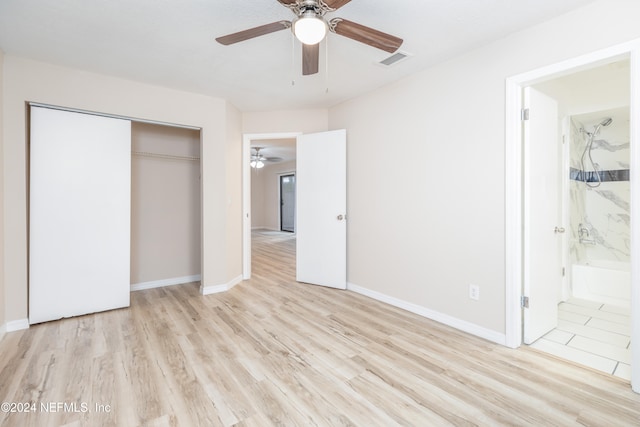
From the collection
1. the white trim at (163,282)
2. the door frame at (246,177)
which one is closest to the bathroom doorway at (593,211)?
the door frame at (246,177)

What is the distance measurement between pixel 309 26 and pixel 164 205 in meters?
3.20

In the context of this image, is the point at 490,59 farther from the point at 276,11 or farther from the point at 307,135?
the point at 307,135

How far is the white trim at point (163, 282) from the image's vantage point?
3.73 m

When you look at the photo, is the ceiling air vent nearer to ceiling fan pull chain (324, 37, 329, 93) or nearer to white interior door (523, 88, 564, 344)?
ceiling fan pull chain (324, 37, 329, 93)

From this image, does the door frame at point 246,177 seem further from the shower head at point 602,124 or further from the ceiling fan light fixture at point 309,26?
the shower head at point 602,124

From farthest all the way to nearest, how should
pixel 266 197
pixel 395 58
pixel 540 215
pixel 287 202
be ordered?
pixel 266 197
pixel 287 202
pixel 395 58
pixel 540 215

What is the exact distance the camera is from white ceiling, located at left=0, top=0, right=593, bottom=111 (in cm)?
190

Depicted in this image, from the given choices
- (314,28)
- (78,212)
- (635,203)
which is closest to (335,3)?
(314,28)

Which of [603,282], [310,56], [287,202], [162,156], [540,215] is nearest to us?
[310,56]

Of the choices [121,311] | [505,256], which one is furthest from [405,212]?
[121,311]

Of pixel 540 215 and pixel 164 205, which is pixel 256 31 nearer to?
pixel 540 215

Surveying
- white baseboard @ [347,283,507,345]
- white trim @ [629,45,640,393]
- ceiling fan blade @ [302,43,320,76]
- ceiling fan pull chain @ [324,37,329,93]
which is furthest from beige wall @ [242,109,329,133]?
white trim @ [629,45,640,393]

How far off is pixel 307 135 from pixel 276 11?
78.9 inches

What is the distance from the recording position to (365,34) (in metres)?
1.74
